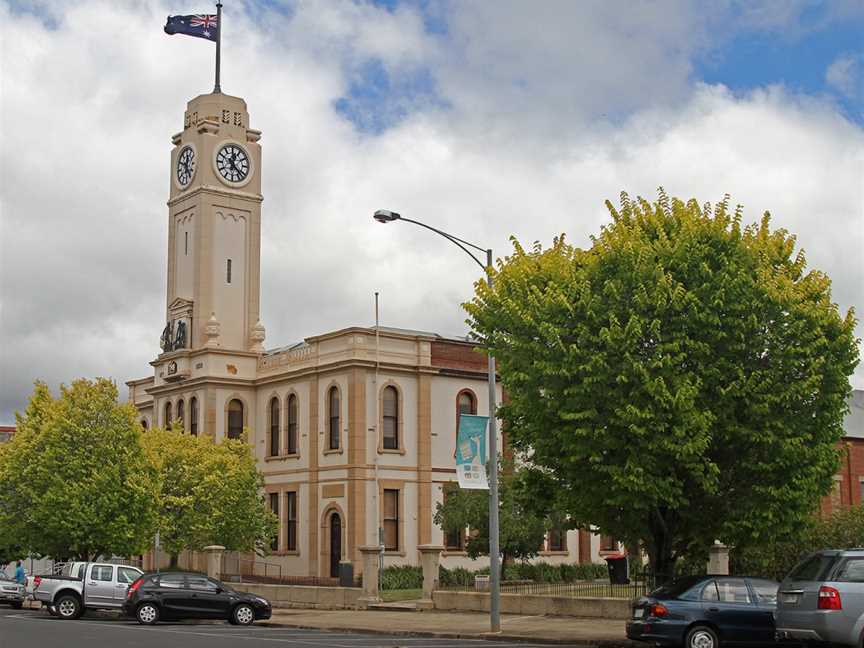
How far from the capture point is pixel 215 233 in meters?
59.3

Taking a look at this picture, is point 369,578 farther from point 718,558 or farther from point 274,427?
point 274,427

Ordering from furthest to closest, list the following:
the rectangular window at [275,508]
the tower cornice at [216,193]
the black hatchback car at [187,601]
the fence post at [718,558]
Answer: the tower cornice at [216,193]
the rectangular window at [275,508]
the black hatchback car at [187,601]
the fence post at [718,558]

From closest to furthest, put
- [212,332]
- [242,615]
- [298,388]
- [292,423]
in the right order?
[242,615] < [298,388] < [292,423] < [212,332]

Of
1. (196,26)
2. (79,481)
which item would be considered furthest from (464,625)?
(196,26)

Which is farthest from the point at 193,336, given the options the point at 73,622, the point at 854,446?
the point at 854,446

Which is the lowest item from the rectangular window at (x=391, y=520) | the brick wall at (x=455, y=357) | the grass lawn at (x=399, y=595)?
the grass lawn at (x=399, y=595)

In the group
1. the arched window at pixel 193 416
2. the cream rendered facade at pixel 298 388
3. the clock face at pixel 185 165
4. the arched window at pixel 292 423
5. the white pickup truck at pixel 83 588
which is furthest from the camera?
the clock face at pixel 185 165

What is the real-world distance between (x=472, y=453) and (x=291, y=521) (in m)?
27.1

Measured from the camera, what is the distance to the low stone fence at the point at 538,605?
102ft

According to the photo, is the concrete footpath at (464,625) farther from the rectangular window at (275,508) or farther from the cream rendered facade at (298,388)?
the rectangular window at (275,508)

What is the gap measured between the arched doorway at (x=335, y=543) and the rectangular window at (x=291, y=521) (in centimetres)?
254

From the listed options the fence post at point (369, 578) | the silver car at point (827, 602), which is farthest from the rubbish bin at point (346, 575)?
the silver car at point (827, 602)

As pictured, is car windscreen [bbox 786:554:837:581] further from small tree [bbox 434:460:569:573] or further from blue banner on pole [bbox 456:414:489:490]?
small tree [bbox 434:460:569:573]

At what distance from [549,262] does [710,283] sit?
371cm
